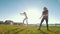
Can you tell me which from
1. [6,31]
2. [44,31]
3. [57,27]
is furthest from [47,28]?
[6,31]

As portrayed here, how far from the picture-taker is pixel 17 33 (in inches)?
414

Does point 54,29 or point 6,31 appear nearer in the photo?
point 6,31

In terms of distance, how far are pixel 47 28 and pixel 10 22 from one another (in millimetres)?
2700

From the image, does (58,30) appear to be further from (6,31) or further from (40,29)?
(6,31)

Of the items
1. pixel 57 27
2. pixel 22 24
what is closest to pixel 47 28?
pixel 57 27

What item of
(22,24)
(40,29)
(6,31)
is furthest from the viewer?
(22,24)

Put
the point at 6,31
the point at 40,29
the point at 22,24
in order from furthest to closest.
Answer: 1. the point at 22,24
2. the point at 40,29
3. the point at 6,31

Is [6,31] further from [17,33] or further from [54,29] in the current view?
[54,29]

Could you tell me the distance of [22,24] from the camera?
12.3 m

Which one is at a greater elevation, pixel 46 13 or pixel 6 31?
pixel 46 13

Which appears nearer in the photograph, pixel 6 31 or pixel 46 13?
pixel 6 31

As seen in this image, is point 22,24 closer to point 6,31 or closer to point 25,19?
point 25,19

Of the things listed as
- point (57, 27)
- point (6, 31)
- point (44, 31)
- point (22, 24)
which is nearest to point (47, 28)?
point (44, 31)

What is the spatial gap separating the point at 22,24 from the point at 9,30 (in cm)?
191
